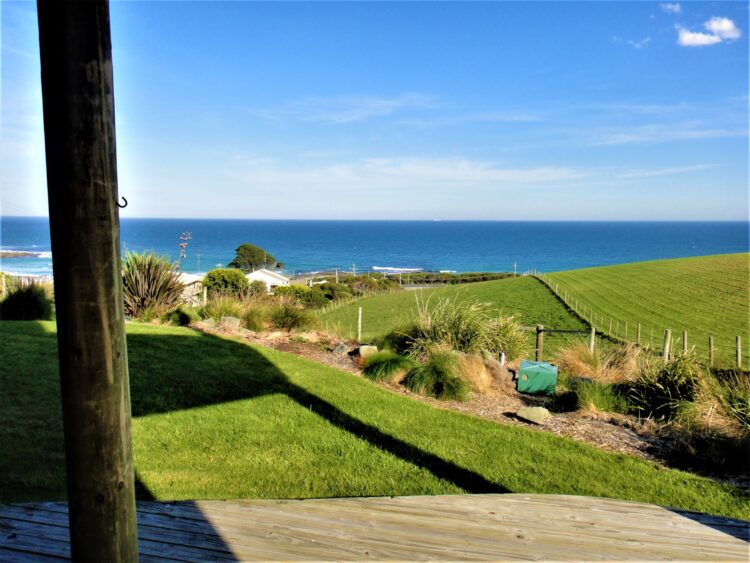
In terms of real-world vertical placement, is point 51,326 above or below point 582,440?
above

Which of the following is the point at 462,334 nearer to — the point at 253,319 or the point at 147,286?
the point at 253,319

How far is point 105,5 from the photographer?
162cm

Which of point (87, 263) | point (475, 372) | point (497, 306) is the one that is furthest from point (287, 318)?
point (497, 306)

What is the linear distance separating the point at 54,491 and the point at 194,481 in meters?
0.89

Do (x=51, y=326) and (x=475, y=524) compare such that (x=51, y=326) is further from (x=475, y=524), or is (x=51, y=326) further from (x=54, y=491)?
(x=475, y=524)

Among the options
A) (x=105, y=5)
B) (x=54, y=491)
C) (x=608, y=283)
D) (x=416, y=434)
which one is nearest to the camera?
(x=105, y=5)

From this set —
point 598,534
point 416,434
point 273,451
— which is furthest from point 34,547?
point 416,434

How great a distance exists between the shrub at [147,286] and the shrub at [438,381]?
6339 millimetres

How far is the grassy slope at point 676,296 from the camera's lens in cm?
2473

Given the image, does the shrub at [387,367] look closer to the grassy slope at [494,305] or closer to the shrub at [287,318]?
the shrub at [287,318]

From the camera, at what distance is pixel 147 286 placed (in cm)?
1148

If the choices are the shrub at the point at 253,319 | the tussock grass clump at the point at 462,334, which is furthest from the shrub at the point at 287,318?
the tussock grass clump at the point at 462,334

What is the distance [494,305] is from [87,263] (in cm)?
3244

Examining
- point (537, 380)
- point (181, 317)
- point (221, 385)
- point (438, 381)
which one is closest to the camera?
point (221, 385)
